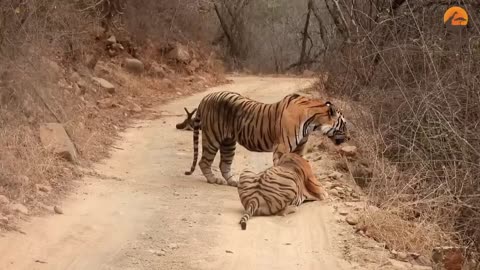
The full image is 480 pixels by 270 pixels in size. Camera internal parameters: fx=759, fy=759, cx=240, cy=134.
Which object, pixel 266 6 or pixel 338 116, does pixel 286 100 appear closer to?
pixel 338 116

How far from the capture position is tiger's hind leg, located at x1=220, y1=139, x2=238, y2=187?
10.3m

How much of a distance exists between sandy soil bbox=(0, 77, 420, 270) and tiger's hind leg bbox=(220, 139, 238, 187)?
42 cm

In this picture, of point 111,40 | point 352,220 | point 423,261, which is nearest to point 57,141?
point 352,220

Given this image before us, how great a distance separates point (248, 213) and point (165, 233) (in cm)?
95

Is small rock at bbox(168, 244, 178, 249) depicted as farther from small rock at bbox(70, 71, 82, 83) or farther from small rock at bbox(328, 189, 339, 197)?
small rock at bbox(70, 71, 82, 83)

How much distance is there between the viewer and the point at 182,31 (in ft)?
84.3

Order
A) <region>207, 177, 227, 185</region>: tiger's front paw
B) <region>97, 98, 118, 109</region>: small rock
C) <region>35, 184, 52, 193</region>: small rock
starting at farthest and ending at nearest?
<region>97, 98, 118, 109</region>: small rock
<region>207, 177, 227, 185</region>: tiger's front paw
<region>35, 184, 52, 193</region>: small rock

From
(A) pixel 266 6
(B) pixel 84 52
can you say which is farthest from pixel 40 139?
(A) pixel 266 6

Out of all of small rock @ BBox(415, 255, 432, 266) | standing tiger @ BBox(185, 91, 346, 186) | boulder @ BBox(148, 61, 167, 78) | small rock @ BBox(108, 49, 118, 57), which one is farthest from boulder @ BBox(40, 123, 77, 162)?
boulder @ BBox(148, 61, 167, 78)

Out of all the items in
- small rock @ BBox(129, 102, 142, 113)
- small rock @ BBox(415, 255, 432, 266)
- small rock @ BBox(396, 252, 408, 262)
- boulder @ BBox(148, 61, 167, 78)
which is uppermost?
small rock @ BBox(396, 252, 408, 262)

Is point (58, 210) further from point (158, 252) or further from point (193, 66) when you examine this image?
point (193, 66)

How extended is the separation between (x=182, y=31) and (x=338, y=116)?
663 inches

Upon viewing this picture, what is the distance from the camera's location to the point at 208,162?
10.3 meters

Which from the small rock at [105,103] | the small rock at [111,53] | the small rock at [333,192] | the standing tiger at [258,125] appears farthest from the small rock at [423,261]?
the small rock at [111,53]
